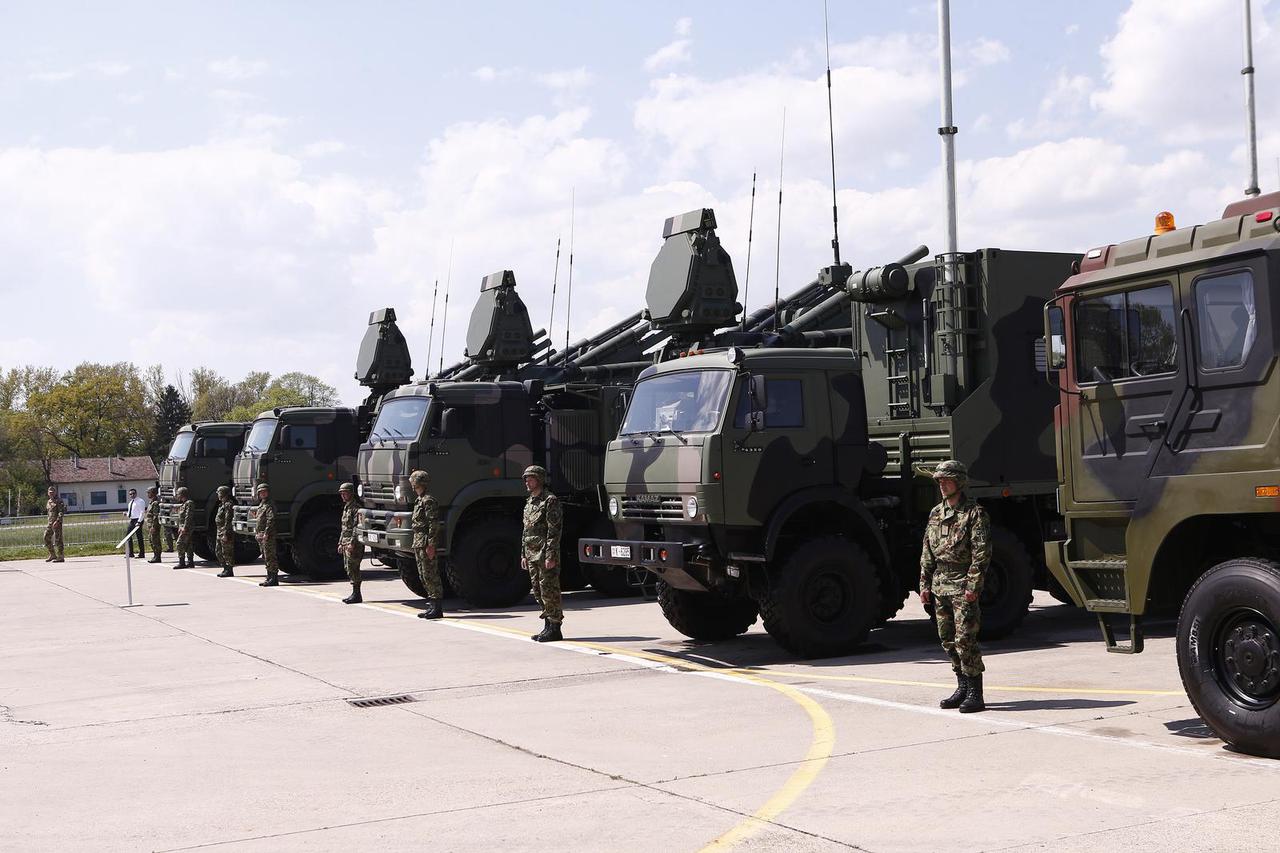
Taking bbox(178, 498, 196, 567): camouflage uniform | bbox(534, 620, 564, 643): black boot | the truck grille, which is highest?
the truck grille

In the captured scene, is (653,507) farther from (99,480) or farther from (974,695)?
(99,480)

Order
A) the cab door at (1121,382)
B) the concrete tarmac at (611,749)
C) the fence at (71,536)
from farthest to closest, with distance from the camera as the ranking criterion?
the fence at (71,536), the cab door at (1121,382), the concrete tarmac at (611,749)

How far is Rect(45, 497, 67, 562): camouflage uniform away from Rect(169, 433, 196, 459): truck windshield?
394cm

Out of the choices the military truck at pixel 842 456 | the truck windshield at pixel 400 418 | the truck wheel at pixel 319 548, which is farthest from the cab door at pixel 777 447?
the truck wheel at pixel 319 548

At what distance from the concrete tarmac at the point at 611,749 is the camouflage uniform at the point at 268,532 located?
698cm

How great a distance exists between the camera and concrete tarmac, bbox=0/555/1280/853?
5.92m

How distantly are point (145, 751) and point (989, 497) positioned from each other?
7019mm

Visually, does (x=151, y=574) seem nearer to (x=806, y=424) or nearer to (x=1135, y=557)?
(x=806, y=424)

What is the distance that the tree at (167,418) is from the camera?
9306 cm

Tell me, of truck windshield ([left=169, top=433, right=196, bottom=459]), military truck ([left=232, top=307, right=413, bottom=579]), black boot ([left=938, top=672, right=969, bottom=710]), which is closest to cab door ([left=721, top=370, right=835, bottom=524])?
black boot ([left=938, top=672, right=969, bottom=710])

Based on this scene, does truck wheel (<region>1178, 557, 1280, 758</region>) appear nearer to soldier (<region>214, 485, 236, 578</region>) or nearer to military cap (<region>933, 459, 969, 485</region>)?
military cap (<region>933, 459, 969, 485</region>)

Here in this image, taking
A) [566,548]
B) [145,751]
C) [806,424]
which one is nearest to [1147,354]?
[806,424]

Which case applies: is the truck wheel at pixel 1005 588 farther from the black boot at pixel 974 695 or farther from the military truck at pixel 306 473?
the military truck at pixel 306 473

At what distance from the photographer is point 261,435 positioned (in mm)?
22297
